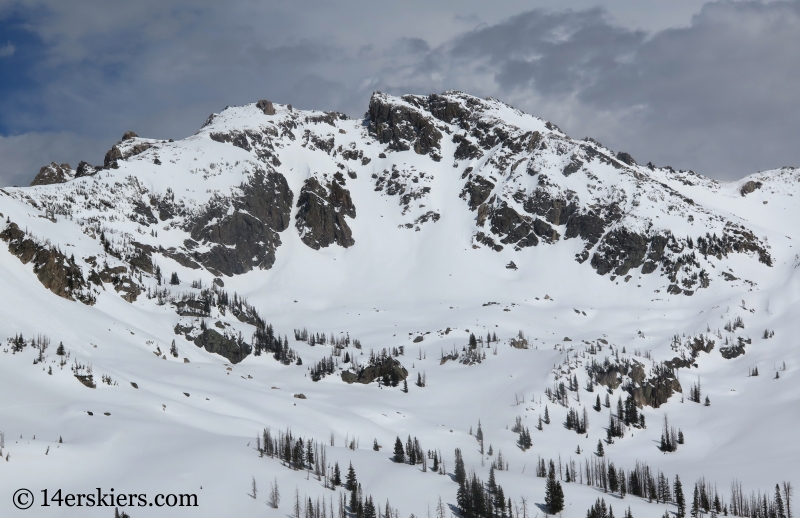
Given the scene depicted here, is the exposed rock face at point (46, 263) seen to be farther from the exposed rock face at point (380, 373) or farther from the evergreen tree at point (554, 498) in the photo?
the evergreen tree at point (554, 498)

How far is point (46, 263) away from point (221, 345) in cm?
4896

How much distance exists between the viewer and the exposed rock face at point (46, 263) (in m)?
154

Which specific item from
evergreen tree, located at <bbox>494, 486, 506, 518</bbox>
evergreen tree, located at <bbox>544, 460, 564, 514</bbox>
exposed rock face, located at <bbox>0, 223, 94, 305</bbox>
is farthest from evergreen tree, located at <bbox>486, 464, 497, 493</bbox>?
exposed rock face, located at <bbox>0, 223, 94, 305</bbox>

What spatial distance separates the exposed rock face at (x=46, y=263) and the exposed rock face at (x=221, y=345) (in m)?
30.2

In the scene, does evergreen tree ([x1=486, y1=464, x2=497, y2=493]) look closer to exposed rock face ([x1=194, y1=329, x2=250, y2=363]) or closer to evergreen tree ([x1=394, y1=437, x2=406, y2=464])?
evergreen tree ([x1=394, y1=437, x2=406, y2=464])

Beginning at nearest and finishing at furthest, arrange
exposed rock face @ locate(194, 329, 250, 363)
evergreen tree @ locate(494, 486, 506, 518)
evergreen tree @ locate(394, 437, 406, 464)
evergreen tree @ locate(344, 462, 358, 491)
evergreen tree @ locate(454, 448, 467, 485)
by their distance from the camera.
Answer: evergreen tree @ locate(344, 462, 358, 491)
evergreen tree @ locate(494, 486, 506, 518)
evergreen tree @ locate(454, 448, 467, 485)
evergreen tree @ locate(394, 437, 406, 464)
exposed rock face @ locate(194, 329, 250, 363)

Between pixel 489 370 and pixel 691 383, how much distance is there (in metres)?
62.2

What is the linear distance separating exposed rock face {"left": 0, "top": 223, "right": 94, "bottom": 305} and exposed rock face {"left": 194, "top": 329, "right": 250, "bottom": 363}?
3020 centimetres

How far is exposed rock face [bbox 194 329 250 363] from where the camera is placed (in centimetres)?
17762

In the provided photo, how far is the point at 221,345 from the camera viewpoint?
180 meters

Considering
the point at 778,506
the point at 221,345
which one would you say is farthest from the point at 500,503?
the point at 221,345

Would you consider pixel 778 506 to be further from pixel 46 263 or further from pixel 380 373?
pixel 46 263

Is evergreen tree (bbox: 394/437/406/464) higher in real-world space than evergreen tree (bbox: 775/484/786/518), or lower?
higher

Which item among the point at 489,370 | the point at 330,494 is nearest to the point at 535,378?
the point at 489,370
